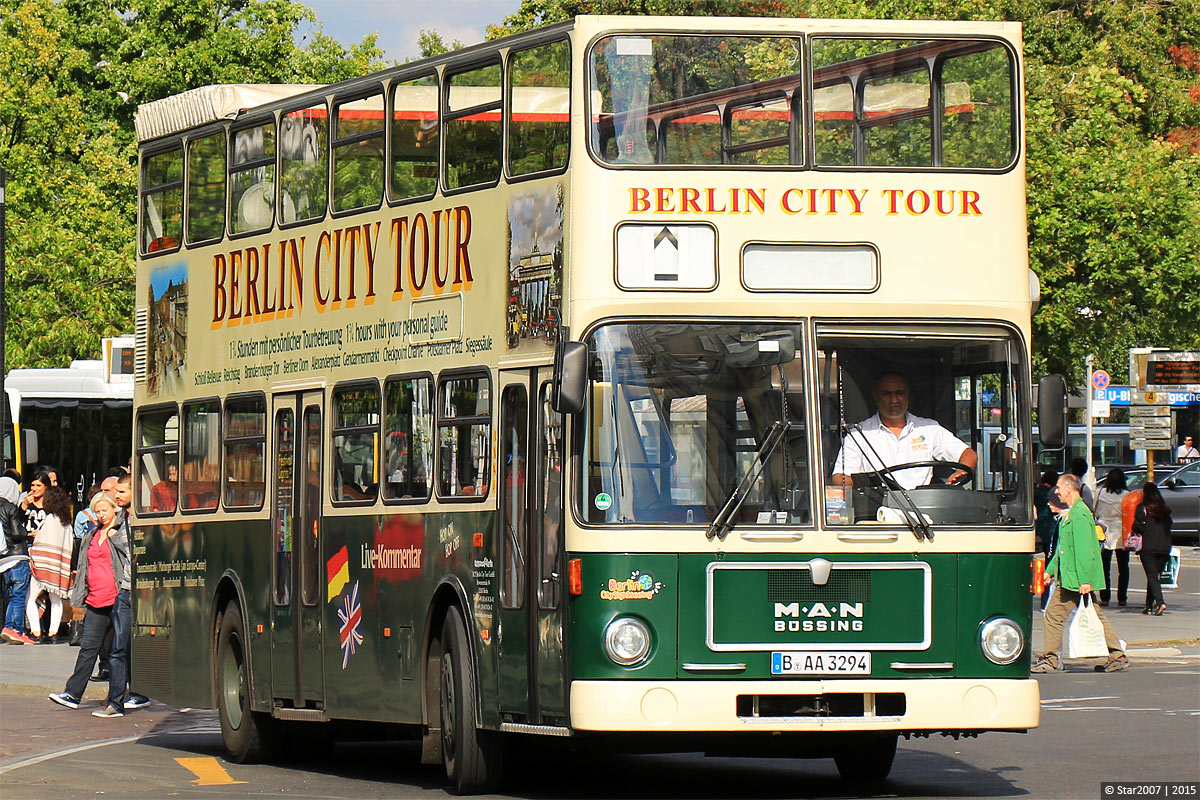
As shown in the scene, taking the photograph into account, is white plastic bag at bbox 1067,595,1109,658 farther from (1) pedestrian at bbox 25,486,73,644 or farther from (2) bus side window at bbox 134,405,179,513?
(1) pedestrian at bbox 25,486,73,644

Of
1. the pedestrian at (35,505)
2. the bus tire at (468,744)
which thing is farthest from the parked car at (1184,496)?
the bus tire at (468,744)

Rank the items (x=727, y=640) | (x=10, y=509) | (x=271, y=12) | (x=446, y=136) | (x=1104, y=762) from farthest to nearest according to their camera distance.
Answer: (x=271, y=12) → (x=10, y=509) → (x=1104, y=762) → (x=446, y=136) → (x=727, y=640)

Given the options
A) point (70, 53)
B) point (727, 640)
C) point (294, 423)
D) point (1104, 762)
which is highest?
point (70, 53)

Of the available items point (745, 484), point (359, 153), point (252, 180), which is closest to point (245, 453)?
point (252, 180)

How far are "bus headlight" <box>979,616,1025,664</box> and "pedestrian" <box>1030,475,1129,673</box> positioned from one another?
9.54m

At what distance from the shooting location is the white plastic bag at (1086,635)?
A: 2156 cm

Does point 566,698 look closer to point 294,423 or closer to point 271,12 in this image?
point 294,423

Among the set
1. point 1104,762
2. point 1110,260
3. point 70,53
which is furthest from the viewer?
point 70,53

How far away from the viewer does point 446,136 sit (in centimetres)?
1320

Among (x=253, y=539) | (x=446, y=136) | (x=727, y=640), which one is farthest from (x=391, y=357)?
(x=727, y=640)

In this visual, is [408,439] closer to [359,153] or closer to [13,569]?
[359,153]

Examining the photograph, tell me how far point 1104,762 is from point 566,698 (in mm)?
4287

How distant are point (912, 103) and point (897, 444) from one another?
76.7 inches

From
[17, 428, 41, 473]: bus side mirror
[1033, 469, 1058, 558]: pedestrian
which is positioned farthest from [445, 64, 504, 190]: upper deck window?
[17, 428, 41, 473]: bus side mirror
